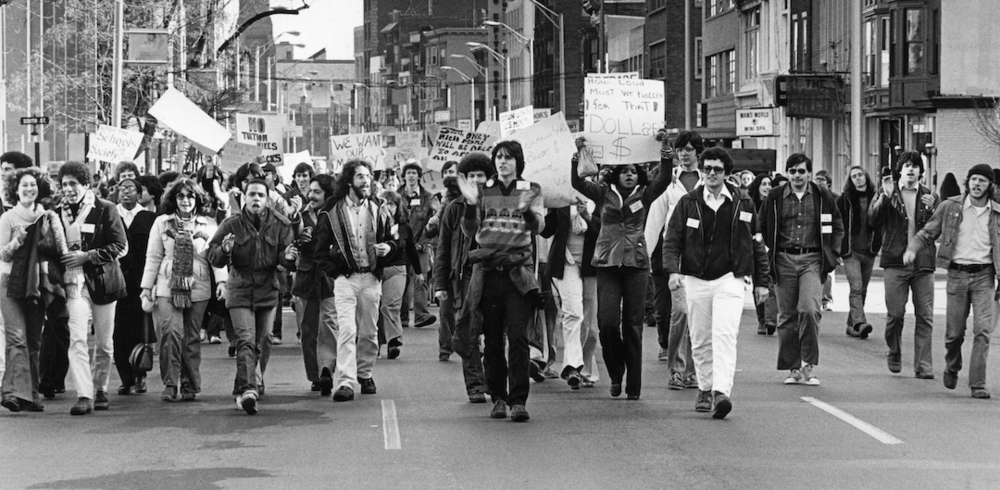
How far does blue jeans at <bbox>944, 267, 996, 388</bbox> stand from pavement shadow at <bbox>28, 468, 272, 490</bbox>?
641 cm

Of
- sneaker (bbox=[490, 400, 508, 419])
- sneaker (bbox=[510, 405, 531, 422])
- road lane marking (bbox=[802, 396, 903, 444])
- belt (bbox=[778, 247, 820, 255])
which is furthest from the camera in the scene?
belt (bbox=[778, 247, 820, 255])

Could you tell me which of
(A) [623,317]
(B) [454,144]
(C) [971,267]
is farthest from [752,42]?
(A) [623,317]

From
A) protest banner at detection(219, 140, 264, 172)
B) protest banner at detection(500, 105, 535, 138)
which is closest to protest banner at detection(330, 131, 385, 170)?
protest banner at detection(500, 105, 535, 138)

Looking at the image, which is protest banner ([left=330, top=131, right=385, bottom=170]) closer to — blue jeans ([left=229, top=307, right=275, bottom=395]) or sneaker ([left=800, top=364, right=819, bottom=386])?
sneaker ([left=800, top=364, right=819, bottom=386])

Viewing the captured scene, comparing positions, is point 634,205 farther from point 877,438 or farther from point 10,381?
point 10,381

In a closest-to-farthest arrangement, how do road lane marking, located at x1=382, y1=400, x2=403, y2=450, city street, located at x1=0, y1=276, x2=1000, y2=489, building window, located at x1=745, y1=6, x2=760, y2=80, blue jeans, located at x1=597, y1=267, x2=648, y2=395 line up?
city street, located at x1=0, y1=276, x2=1000, y2=489 → road lane marking, located at x1=382, y1=400, x2=403, y2=450 → blue jeans, located at x1=597, y1=267, x2=648, y2=395 → building window, located at x1=745, y1=6, x2=760, y2=80

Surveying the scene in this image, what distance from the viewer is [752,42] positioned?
2179 inches

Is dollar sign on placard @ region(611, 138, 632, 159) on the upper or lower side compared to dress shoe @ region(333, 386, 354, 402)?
upper

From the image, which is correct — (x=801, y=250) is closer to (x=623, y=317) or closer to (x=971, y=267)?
(x=971, y=267)

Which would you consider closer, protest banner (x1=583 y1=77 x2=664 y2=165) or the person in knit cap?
the person in knit cap

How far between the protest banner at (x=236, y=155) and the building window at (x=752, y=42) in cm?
3110

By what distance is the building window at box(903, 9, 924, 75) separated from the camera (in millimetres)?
41312

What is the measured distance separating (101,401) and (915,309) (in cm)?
707

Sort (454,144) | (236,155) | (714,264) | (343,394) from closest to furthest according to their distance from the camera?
(714,264), (343,394), (454,144), (236,155)
